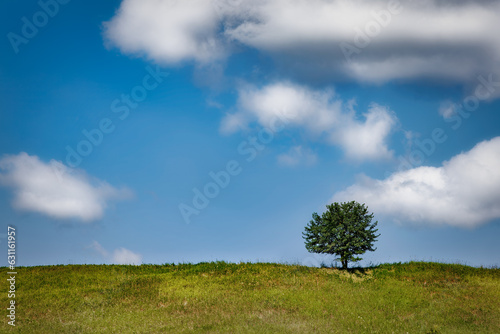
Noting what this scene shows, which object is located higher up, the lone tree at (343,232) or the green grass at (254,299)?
the lone tree at (343,232)

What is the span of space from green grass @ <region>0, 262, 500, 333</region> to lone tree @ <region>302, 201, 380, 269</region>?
1792mm

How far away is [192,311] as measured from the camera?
27172mm

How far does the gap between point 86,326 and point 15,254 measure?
22.9 ft

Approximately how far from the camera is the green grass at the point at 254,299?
24953 mm

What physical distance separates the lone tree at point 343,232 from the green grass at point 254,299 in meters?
1.79

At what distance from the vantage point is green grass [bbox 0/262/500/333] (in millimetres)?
24953

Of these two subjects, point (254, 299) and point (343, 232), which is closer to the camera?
point (254, 299)

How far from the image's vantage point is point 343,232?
36.2 m

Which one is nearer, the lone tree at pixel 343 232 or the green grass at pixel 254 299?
the green grass at pixel 254 299

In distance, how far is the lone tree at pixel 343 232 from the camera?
35969mm

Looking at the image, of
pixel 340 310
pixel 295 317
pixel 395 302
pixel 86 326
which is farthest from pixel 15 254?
pixel 395 302

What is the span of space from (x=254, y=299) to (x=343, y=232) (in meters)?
11.0

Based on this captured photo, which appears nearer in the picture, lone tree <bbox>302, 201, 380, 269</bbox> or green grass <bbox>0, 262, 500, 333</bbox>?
green grass <bbox>0, 262, 500, 333</bbox>

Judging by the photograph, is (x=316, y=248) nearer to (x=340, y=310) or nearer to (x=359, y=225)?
(x=359, y=225)
